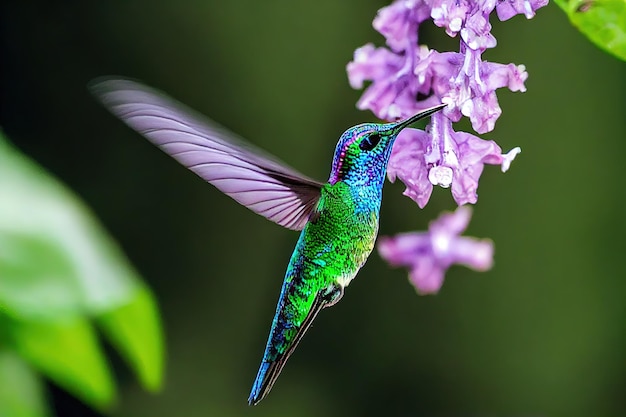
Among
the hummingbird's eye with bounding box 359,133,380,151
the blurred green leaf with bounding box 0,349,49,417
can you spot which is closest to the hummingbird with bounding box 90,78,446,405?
the hummingbird's eye with bounding box 359,133,380,151

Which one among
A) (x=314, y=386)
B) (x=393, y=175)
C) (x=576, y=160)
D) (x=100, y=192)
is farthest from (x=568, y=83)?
(x=393, y=175)

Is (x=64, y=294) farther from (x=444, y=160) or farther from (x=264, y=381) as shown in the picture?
(x=444, y=160)

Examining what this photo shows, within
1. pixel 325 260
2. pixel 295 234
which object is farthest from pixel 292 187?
pixel 295 234

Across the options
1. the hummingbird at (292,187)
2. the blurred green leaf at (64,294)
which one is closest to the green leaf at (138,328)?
the blurred green leaf at (64,294)

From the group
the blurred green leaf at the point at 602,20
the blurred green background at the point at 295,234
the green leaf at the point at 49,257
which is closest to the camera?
the blurred green leaf at the point at 602,20

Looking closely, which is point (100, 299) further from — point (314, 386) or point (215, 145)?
point (314, 386)

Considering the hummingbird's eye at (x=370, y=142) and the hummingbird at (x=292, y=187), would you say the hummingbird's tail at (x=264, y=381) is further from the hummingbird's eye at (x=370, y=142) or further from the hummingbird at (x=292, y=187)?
the hummingbird's eye at (x=370, y=142)
